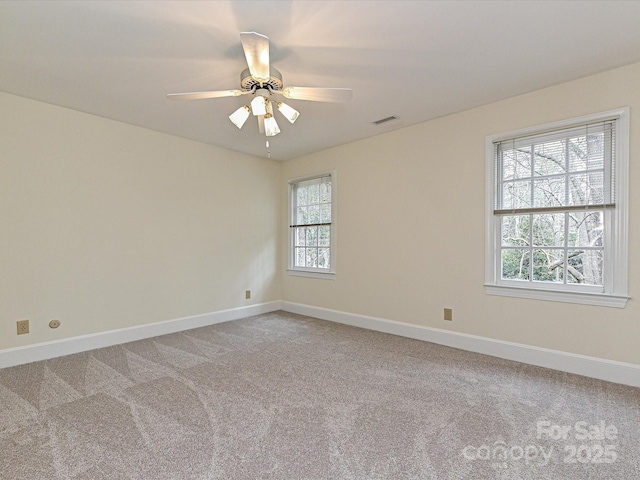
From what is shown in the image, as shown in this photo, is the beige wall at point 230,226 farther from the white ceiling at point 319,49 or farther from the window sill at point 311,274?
the white ceiling at point 319,49

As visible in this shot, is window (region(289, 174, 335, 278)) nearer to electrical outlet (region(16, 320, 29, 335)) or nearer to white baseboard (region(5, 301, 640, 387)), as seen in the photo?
white baseboard (region(5, 301, 640, 387))

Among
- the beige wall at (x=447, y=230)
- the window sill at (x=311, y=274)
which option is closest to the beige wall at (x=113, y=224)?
the window sill at (x=311, y=274)

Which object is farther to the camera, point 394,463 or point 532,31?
point 532,31

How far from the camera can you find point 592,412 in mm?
2090

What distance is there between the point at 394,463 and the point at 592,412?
1453mm

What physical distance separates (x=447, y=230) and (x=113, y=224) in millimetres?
3607

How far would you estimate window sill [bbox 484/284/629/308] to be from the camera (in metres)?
2.53

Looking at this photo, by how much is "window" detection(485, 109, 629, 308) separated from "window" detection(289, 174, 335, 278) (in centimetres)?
211

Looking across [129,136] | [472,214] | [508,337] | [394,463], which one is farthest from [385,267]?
[129,136]

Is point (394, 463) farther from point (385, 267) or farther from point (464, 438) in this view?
point (385, 267)

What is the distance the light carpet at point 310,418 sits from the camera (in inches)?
63.2

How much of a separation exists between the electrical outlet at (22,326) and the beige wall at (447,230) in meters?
3.14

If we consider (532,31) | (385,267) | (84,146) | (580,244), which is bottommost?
(385,267)

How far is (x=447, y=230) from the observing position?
3.46 meters
